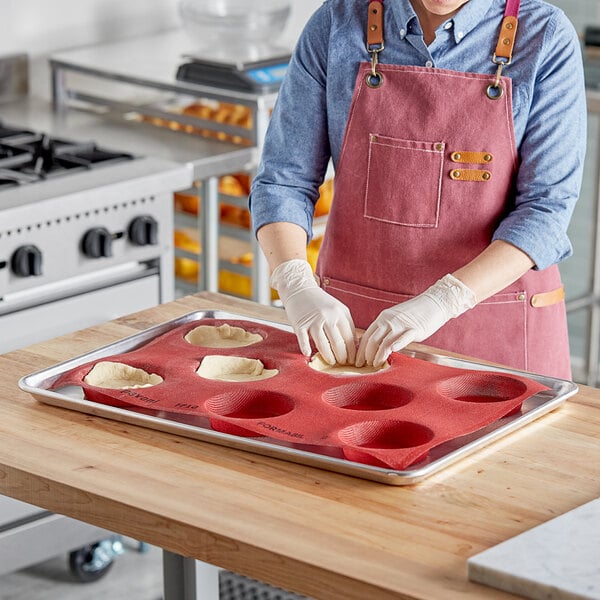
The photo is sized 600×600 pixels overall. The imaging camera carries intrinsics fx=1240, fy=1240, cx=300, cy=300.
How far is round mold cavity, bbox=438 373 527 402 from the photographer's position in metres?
1.67

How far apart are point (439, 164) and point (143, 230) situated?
936 millimetres

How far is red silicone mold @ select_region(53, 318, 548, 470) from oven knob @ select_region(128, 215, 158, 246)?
1016mm

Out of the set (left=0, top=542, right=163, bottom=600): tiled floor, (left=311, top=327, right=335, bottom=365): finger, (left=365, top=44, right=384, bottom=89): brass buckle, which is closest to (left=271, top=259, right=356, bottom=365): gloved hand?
(left=311, top=327, right=335, bottom=365): finger

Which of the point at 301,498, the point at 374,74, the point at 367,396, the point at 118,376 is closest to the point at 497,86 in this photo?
the point at 374,74


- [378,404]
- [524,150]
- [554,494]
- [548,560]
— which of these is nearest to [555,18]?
[524,150]

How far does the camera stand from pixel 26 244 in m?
2.59

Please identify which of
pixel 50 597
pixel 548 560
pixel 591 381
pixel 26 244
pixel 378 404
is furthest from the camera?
pixel 591 381

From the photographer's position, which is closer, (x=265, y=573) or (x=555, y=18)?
(x=265, y=573)

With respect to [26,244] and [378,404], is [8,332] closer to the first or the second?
[26,244]

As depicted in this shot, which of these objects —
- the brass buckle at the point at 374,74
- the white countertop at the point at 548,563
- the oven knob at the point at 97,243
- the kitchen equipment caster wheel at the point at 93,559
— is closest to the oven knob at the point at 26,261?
the oven knob at the point at 97,243

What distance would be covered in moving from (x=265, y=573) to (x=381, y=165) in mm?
987

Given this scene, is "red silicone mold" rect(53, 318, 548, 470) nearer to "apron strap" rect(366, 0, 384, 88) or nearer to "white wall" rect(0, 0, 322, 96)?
"apron strap" rect(366, 0, 384, 88)

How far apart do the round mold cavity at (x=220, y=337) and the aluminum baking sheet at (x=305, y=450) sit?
73 mm

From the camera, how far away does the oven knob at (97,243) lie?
2701 millimetres
